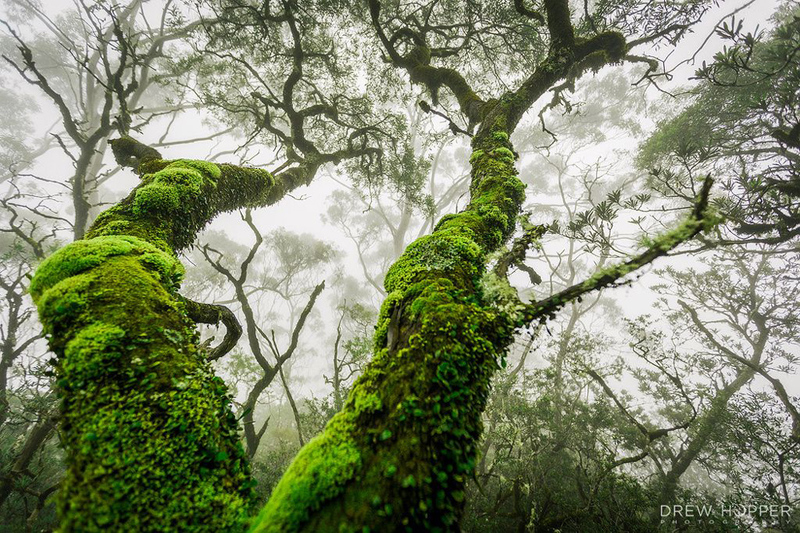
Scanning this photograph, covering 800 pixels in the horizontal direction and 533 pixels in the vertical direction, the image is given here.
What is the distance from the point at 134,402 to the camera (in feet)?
5.13

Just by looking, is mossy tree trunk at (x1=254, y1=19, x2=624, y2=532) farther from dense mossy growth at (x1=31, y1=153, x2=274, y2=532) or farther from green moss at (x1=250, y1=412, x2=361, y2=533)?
dense mossy growth at (x1=31, y1=153, x2=274, y2=532)

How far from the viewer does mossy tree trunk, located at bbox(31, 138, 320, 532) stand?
1.27 m

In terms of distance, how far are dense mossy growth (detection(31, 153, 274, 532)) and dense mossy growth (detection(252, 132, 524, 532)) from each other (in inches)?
14.9

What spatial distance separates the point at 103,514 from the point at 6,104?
4743 centimetres

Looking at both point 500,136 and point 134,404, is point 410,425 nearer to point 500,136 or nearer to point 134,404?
point 134,404

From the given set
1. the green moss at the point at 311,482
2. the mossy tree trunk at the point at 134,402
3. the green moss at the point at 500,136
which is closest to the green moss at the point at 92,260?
the mossy tree trunk at the point at 134,402

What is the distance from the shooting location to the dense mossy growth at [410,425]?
1.27 m

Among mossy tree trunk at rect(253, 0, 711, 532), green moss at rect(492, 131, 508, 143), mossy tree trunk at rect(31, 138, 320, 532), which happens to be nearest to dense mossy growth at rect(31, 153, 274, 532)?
mossy tree trunk at rect(31, 138, 320, 532)

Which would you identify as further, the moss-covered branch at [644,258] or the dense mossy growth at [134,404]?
the moss-covered branch at [644,258]

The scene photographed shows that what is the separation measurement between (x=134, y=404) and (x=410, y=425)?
1.40 m

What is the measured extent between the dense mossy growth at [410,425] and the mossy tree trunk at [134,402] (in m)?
0.38

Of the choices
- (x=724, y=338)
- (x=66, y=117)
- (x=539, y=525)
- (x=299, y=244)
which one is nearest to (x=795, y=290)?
(x=724, y=338)

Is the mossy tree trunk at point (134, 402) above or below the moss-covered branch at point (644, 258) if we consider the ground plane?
below

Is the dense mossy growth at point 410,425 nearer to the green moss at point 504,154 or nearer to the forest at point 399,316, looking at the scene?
the forest at point 399,316
